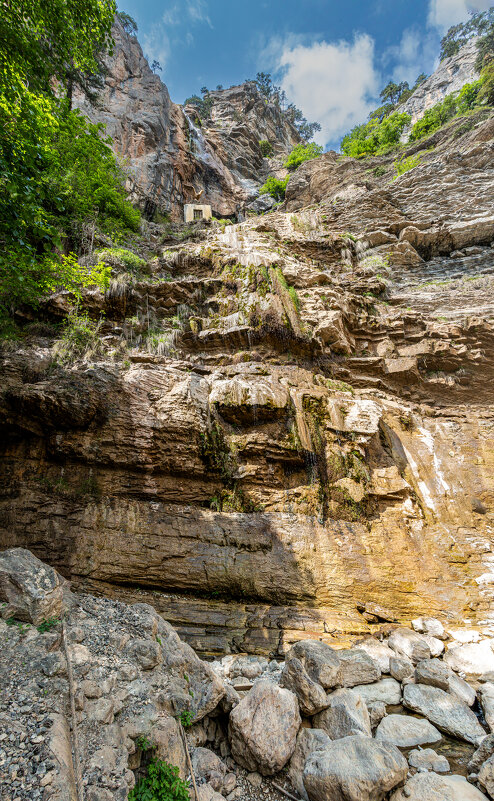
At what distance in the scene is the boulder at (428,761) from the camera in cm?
445

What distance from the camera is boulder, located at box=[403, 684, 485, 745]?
199 inches

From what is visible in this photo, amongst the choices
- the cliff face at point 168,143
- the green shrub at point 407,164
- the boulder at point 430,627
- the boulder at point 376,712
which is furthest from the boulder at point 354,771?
the green shrub at point 407,164

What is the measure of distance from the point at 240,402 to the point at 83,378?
13.6 feet

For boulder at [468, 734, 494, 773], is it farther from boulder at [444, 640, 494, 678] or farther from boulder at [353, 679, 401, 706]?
boulder at [444, 640, 494, 678]

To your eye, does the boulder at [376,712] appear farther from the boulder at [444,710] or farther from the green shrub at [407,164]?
the green shrub at [407,164]

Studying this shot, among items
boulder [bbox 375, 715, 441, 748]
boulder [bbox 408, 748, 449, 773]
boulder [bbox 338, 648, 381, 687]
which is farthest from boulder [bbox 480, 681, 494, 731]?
boulder [bbox 338, 648, 381, 687]

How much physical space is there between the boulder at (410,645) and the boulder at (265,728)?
3135 mm

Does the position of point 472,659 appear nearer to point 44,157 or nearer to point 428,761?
point 428,761

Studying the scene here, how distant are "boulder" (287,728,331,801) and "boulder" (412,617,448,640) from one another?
158 inches

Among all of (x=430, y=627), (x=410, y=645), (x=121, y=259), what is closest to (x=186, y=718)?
(x=410, y=645)

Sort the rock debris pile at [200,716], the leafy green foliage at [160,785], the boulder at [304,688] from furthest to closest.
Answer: the boulder at [304,688] → the leafy green foliage at [160,785] → the rock debris pile at [200,716]

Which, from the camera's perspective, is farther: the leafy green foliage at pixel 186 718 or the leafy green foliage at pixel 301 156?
the leafy green foliage at pixel 301 156

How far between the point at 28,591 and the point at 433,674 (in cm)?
638

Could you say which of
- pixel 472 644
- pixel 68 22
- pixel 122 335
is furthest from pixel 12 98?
pixel 472 644
